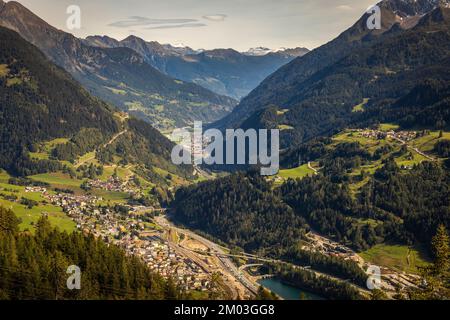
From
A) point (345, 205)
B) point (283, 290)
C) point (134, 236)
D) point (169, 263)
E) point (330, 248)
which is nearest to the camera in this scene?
point (283, 290)

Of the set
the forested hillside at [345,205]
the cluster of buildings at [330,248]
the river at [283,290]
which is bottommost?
the river at [283,290]

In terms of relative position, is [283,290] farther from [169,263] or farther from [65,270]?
[65,270]

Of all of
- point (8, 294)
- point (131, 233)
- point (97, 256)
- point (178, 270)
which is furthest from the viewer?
point (131, 233)

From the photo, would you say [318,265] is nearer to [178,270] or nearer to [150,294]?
[178,270]

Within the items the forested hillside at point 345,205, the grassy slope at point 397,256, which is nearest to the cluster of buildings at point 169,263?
the forested hillside at point 345,205

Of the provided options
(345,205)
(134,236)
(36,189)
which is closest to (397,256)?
(345,205)

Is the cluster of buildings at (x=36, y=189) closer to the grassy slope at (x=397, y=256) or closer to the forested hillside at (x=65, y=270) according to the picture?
the forested hillside at (x=65, y=270)
